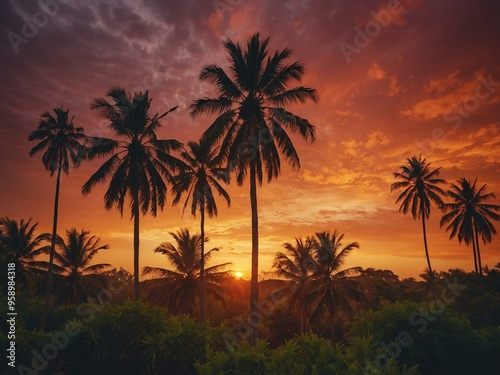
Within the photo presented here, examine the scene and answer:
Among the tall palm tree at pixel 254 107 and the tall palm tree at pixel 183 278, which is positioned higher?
the tall palm tree at pixel 254 107

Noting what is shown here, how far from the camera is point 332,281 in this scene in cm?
3288

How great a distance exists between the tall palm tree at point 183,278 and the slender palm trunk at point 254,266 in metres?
Result: 14.1

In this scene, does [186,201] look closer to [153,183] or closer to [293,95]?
→ [153,183]

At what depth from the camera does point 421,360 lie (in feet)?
43.7

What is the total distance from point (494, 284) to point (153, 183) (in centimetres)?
4432

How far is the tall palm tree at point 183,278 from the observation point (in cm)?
3108


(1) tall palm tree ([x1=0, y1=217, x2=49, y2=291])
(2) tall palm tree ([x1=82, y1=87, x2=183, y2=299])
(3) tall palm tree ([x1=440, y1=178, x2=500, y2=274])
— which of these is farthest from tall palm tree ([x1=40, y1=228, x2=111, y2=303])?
(3) tall palm tree ([x1=440, y1=178, x2=500, y2=274])

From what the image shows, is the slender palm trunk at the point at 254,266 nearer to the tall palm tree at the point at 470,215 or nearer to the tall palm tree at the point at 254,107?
the tall palm tree at the point at 254,107

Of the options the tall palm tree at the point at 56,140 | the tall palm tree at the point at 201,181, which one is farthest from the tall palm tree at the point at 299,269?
the tall palm tree at the point at 56,140

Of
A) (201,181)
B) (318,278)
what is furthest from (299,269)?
(201,181)

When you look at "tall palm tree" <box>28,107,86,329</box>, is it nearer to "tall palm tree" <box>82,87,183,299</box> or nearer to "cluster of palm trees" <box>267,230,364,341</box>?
"tall palm tree" <box>82,87,183,299</box>

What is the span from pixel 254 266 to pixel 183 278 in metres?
15.7

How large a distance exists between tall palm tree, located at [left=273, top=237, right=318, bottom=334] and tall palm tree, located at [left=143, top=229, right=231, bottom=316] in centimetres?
572

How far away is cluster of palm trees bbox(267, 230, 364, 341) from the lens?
32.2 metres
